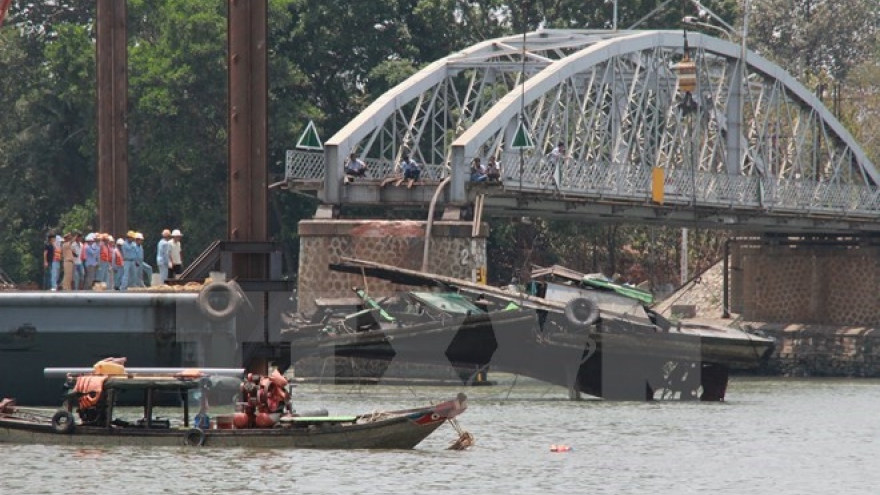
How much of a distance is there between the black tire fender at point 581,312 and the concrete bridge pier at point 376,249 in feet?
46.0

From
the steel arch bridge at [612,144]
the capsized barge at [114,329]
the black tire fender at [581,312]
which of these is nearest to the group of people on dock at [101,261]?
the capsized barge at [114,329]

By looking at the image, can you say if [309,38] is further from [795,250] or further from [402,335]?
[402,335]

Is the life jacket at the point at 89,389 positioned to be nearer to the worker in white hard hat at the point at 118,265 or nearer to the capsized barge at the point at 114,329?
the capsized barge at the point at 114,329

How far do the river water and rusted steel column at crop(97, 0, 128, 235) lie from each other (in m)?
7.17

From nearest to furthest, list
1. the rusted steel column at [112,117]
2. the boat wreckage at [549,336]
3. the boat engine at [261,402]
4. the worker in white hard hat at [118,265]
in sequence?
the boat engine at [261,402] → the worker in white hard hat at [118,265] → the rusted steel column at [112,117] → the boat wreckage at [549,336]

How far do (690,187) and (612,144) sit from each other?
3595 millimetres

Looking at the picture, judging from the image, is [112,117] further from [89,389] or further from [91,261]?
[89,389]

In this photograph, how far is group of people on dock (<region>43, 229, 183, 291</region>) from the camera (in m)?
52.1

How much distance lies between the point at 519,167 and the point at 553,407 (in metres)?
17.7

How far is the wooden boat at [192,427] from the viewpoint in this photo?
141ft

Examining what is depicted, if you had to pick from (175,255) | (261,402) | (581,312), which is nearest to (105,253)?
(175,255)

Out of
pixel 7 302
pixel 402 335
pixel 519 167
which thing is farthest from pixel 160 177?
pixel 7 302

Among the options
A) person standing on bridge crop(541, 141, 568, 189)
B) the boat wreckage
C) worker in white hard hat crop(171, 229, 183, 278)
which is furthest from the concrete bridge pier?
worker in white hard hat crop(171, 229, 183, 278)

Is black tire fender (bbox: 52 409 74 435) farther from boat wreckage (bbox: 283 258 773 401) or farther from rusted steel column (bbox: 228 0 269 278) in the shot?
boat wreckage (bbox: 283 258 773 401)
